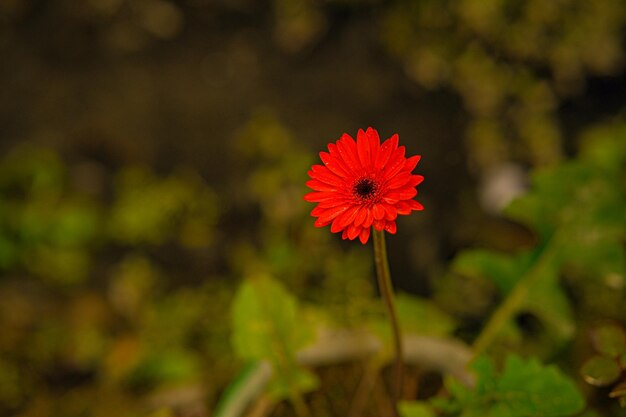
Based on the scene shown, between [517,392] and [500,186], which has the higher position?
[500,186]

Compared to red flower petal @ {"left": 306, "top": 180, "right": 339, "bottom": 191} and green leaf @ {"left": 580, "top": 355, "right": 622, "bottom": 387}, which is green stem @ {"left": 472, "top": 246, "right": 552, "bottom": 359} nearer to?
green leaf @ {"left": 580, "top": 355, "right": 622, "bottom": 387}

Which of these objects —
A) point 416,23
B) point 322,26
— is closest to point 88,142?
point 322,26

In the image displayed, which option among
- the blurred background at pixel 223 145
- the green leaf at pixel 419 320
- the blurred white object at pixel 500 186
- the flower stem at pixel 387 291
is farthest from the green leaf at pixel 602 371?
the blurred white object at pixel 500 186

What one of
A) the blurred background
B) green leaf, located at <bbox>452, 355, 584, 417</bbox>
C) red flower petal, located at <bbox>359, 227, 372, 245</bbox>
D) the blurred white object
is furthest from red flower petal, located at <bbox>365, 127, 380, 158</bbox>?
the blurred white object

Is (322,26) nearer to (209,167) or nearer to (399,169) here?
(209,167)

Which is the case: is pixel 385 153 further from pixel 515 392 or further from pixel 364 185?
pixel 515 392

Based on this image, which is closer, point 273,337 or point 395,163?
point 395,163

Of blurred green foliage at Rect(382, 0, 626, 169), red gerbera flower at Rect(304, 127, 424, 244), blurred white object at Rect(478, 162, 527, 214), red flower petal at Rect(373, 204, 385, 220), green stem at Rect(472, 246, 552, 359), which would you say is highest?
blurred green foliage at Rect(382, 0, 626, 169)

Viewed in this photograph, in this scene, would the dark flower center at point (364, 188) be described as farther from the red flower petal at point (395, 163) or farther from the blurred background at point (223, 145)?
the blurred background at point (223, 145)

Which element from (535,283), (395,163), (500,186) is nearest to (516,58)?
(500,186)
